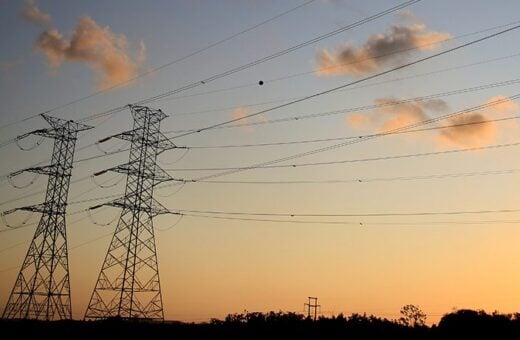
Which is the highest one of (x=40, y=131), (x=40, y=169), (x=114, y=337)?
(x=40, y=131)

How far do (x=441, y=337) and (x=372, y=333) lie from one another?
5.40 metres

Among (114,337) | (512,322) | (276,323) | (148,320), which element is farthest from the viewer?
(512,322)

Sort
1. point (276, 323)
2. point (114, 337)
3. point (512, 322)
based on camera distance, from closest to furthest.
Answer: point (114, 337)
point (276, 323)
point (512, 322)

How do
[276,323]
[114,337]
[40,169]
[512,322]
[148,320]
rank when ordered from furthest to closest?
[40,169] < [512,322] < [148,320] < [276,323] < [114,337]

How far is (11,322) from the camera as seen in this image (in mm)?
56375

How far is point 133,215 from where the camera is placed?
55844mm

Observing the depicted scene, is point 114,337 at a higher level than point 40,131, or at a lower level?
lower

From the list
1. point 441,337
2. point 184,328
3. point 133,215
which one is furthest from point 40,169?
point 441,337

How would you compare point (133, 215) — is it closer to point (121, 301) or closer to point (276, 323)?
point (121, 301)

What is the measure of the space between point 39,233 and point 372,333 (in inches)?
1326

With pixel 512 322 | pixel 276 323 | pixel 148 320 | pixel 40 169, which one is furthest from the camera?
pixel 40 169

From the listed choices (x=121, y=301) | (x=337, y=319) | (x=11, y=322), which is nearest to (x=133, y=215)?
(x=121, y=301)

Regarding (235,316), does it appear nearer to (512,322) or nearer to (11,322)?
(11,322)

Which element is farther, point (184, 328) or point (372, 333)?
point (184, 328)
